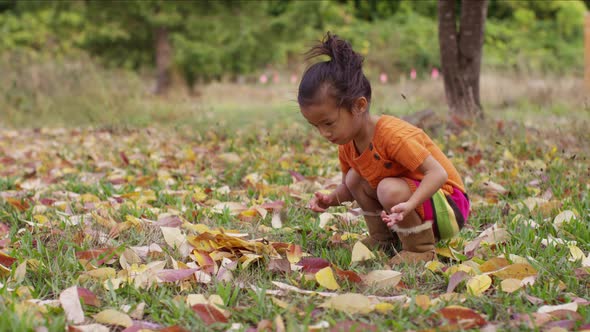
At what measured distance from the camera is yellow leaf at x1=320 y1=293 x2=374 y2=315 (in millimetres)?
1902

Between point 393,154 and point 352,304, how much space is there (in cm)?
70

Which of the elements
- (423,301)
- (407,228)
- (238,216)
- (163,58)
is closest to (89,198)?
(238,216)

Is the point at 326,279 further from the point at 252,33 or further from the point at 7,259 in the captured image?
the point at 252,33

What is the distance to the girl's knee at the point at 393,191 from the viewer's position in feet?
7.86

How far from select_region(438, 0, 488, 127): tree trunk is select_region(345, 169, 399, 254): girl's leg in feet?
10.5

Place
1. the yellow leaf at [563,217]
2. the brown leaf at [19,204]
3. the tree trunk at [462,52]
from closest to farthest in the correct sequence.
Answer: the yellow leaf at [563,217]
the brown leaf at [19,204]
the tree trunk at [462,52]

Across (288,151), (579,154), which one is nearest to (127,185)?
(288,151)

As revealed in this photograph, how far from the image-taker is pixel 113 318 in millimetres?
1863

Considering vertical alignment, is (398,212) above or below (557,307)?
above

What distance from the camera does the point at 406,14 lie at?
19.9 meters

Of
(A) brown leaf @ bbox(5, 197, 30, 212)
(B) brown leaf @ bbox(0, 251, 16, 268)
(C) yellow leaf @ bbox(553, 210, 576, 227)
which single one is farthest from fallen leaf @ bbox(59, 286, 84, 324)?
(C) yellow leaf @ bbox(553, 210, 576, 227)

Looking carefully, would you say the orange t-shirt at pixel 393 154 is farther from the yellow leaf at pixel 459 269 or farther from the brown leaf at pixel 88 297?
the brown leaf at pixel 88 297

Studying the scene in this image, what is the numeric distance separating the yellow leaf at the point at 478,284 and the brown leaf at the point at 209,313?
773 mm

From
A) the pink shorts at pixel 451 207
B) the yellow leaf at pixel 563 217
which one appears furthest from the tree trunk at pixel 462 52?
the pink shorts at pixel 451 207
